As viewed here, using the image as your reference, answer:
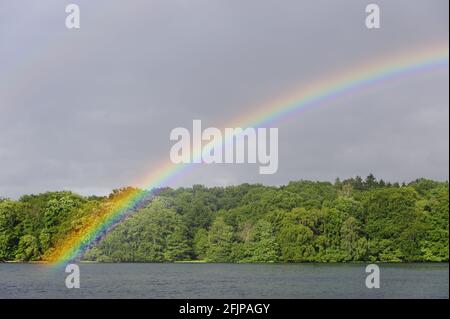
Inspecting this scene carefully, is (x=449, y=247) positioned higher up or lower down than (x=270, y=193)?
lower down

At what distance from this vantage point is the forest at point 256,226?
85.9 metres

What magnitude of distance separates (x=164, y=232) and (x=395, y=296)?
57451 millimetres

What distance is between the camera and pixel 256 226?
91.2 m

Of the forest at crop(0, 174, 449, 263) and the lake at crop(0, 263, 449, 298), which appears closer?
the lake at crop(0, 263, 449, 298)

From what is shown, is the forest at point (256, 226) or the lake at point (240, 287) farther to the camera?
the forest at point (256, 226)

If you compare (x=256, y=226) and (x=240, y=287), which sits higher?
(x=256, y=226)

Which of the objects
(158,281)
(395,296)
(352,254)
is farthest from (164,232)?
(395,296)

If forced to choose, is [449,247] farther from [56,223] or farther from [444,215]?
[56,223]

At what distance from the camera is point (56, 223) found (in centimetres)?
9875

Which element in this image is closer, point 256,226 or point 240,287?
point 240,287

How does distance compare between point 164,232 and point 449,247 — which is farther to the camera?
point 164,232

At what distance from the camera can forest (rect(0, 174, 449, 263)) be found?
85.9 meters
